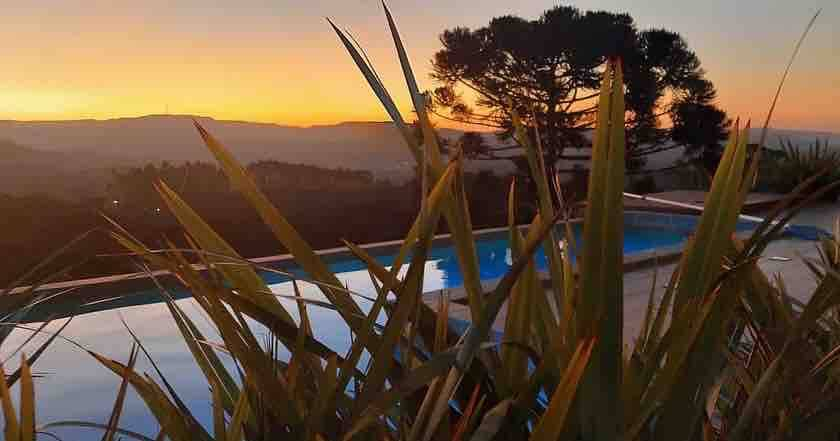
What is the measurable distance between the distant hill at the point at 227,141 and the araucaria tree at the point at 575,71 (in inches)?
35.0

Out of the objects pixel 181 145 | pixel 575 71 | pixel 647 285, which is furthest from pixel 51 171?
pixel 647 285

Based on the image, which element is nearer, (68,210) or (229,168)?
(229,168)

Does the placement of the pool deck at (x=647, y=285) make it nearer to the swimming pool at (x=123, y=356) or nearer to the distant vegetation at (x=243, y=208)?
the swimming pool at (x=123, y=356)

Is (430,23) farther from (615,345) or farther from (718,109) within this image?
(615,345)

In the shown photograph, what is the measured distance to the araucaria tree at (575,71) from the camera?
12.1 m

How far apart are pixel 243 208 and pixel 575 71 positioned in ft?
20.6

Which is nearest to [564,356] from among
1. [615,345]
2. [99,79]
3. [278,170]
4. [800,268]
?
[615,345]

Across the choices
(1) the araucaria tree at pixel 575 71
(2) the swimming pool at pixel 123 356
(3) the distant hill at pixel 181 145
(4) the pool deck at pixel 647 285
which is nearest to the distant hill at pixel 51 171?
(3) the distant hill at pixel 181 145

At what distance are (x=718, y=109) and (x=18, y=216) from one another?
11.0 metres

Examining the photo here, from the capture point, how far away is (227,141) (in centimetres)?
1253

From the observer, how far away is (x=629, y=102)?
12.2m

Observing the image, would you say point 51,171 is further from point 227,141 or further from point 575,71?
point 575,71

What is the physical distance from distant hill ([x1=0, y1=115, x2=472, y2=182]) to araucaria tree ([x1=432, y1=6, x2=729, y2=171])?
89 cm

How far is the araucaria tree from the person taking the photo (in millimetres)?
12141
